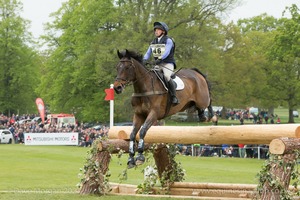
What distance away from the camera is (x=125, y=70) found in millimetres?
11891

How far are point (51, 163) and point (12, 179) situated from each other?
26.7ft

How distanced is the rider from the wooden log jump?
98 cm

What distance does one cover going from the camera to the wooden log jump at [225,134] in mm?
11703

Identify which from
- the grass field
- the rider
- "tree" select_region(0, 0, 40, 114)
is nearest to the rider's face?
the rider

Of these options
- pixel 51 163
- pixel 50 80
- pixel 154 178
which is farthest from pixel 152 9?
pixel 154 178

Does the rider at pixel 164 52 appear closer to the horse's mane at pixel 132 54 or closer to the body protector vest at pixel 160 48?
the body protector vest at pixel 160 48

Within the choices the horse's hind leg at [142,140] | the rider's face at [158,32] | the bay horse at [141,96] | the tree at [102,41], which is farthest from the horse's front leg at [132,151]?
the tree at [102,41]

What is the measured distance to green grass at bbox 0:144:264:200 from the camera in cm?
1747

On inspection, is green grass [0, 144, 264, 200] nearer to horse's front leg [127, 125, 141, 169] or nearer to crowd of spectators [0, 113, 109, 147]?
horse's front leg [127, 125, 141, 169]

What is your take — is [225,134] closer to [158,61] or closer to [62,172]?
[158,61]

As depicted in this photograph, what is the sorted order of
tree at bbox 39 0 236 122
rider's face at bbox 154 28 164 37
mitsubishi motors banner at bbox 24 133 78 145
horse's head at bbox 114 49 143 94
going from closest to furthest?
horse's head at bbox 114 49 143 94 → rider's face at bbox 154 28 164 37 → mitsubishi motors banner at bbox 24 133 78 145 → tree at bbox 39 0 236 122

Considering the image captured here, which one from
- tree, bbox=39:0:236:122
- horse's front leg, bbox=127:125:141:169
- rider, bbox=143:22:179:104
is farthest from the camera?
tree, bbox=39:0:236:122

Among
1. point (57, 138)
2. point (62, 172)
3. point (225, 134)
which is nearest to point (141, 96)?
point (225, 134)

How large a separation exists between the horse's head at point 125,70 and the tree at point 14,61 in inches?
2314
